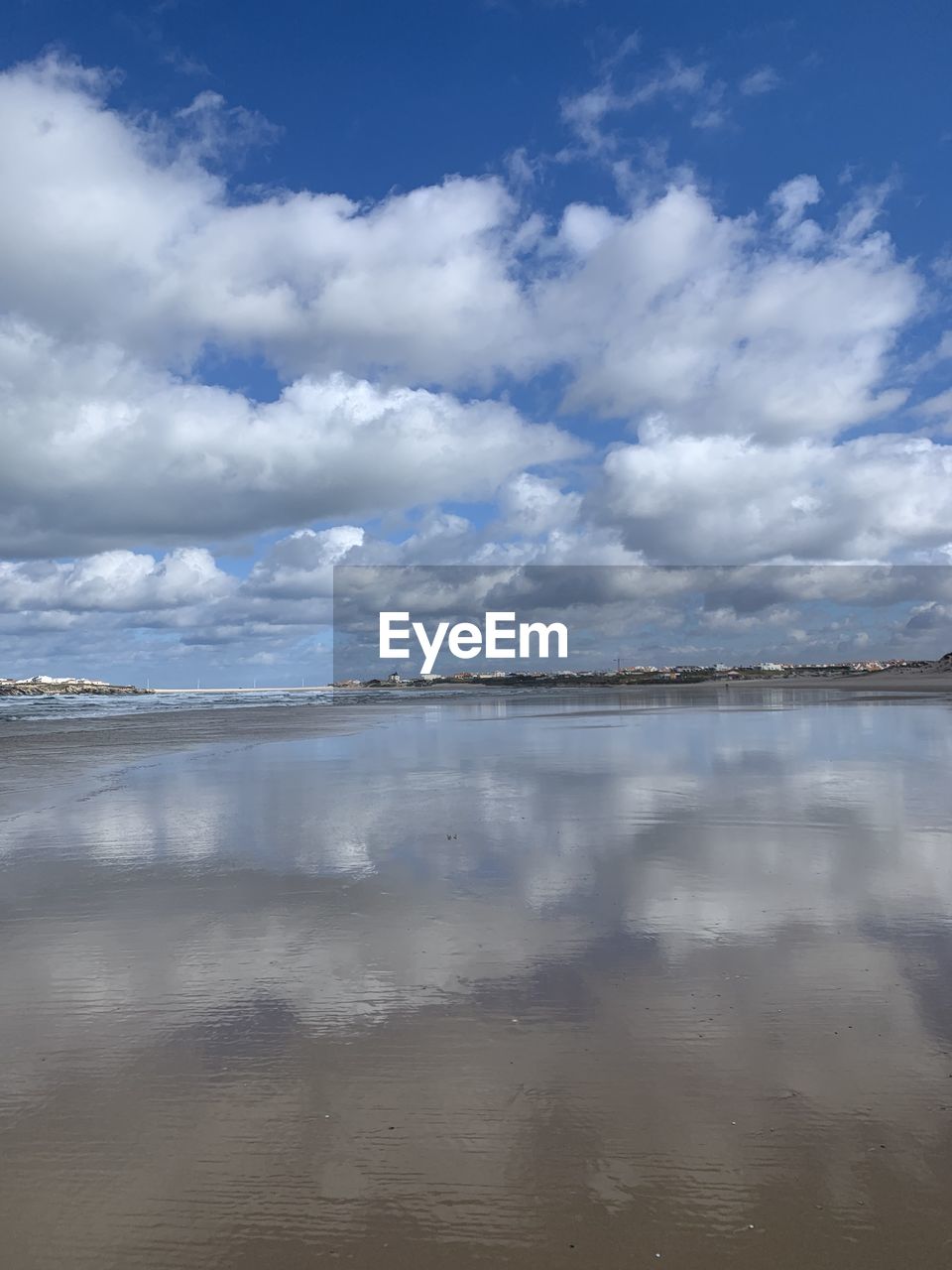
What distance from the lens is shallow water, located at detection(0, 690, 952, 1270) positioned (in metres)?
3.64

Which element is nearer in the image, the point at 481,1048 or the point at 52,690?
the point at 481,1048

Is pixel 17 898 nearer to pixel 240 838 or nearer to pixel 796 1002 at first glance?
pixel 240 838

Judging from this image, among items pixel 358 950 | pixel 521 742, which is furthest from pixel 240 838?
pixel 521 742

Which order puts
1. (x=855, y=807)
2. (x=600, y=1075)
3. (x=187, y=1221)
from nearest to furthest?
(x=187, y=1221) → (x=600, y=1075) → (x=855, y=807)

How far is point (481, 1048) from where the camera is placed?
17.1 ft

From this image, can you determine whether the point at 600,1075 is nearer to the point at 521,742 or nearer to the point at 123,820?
the point at 123,820

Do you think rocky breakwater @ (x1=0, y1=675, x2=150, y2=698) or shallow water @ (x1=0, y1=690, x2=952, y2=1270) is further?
rocky breakwater @ (x1=0, y1=675, x2=150, y2=698)

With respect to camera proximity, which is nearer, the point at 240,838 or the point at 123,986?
the point at 123,986

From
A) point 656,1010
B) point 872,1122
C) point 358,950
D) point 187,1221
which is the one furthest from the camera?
point 358,950

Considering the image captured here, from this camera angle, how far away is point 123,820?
13836 mm

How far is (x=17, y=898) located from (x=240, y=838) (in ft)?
11.7

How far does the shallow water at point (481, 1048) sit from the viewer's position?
11.9 ft

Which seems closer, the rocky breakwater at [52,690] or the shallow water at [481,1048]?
the shallow water at [481,1048]

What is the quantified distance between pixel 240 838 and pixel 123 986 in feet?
19.2
